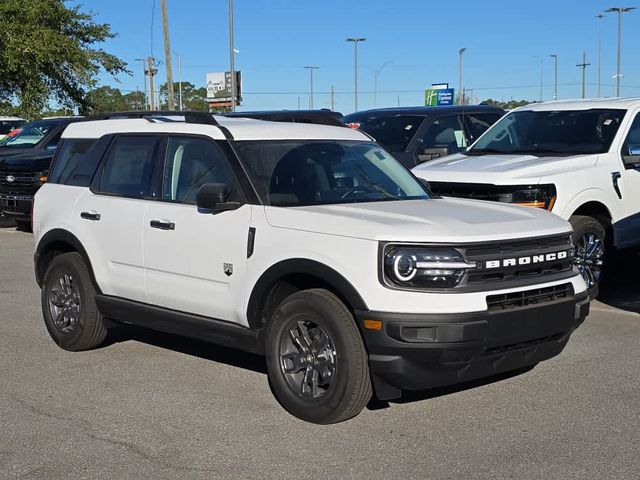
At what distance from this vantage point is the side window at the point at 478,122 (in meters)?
13.0

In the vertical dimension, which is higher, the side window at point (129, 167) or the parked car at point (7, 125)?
the parked car at point (7, 125)

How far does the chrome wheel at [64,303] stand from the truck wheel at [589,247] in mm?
4571

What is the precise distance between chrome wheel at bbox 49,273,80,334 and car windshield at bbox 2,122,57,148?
433 inches

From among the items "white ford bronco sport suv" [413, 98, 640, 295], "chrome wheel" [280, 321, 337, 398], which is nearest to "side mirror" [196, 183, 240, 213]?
"chrome wheel" [280, 321, 337, 398]

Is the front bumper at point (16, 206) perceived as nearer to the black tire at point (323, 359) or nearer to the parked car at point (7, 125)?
the black tire at point (323, 359)

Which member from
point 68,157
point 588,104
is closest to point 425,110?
point 588,104

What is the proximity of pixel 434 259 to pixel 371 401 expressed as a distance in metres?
1.28

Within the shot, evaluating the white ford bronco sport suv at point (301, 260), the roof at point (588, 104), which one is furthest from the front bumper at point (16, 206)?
the roof at point (588, 104)

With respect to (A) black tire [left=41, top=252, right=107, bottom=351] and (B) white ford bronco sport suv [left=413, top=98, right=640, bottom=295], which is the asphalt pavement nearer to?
(A) black tire [left=41, top=252, right=107, bottom=351]

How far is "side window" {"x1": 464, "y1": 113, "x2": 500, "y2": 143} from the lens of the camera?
513 inches

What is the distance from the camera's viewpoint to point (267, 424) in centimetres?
546

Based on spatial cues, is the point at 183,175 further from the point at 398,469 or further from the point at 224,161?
the point at 398,469

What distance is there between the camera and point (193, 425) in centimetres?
545

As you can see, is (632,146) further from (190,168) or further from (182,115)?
(190,168)
